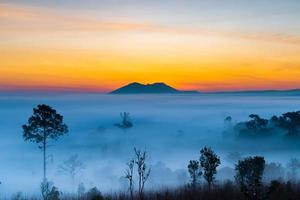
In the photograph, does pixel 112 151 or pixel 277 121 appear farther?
pixel 112 151

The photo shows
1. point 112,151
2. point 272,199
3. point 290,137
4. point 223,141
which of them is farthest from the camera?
point 112,151

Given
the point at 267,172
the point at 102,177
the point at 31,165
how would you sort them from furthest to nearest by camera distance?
the point at 31,165, the point at 102,177, the point at 267,172

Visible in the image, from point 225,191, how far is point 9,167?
159282 mm

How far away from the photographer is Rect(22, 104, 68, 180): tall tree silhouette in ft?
169

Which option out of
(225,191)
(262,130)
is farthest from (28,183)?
(225,191)

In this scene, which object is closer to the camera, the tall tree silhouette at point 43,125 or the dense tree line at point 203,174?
the dense tree line at point 203,174

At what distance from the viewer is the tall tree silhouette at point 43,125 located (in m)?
51.5

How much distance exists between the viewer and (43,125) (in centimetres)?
5228

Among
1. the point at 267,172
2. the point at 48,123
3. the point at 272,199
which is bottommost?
the point at 267,172

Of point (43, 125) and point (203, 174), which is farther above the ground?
point (43, 125)

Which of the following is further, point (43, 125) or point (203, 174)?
point (43, 125)

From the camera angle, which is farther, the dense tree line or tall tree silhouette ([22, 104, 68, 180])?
tall tree silhouette ([22, 104, 68, 180])

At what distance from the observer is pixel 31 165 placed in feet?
532

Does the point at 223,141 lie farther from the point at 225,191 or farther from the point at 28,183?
the point at 225,191
